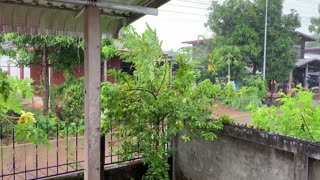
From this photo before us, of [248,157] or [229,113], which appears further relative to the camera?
[229,113]

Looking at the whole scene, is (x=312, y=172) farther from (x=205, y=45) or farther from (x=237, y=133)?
(x=205, y=45)

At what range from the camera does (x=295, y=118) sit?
2740 mm

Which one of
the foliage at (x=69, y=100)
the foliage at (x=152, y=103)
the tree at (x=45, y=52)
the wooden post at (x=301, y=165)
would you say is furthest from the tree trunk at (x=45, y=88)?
the wooden post at (x=301, y=165)

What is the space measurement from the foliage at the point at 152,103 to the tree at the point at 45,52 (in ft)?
14.5

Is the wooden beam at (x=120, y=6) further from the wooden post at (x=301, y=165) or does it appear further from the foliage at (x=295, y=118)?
the wooden post at (x=301, y=165)

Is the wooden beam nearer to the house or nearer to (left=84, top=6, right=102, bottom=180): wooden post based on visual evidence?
(left=84, top=6, right=102, bottom=180): wooden post

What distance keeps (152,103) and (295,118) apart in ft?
4.37

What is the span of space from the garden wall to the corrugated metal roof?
1.46 m

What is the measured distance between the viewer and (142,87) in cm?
284

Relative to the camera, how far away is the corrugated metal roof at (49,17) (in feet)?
8.32

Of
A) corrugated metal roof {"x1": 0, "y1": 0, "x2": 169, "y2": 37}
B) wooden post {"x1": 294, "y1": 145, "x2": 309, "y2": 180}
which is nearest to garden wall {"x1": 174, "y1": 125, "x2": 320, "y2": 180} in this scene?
wooden post {"x1": 294, "y1": 145, "x2": 309, "y2": 180}

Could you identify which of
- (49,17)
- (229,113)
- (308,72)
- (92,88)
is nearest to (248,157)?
(92,88)

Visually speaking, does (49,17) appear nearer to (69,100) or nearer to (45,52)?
(69,100)

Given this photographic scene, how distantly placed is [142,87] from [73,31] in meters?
0.95
